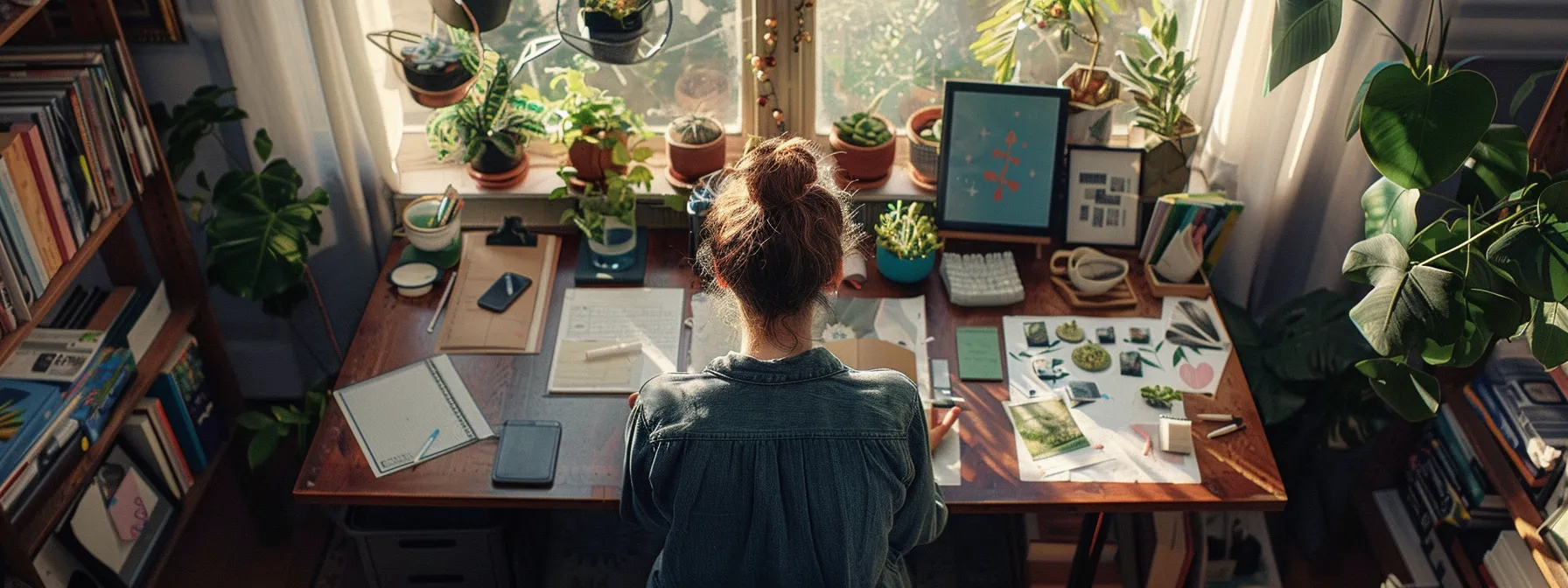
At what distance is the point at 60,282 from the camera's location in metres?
1.88

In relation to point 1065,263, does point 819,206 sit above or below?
above

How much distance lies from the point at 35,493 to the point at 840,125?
1516 mm

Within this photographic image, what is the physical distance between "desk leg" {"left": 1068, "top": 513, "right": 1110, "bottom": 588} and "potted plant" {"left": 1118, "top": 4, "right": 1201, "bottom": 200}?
0.64 meters

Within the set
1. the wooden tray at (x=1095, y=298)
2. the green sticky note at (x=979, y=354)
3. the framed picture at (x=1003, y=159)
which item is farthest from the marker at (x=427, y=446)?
the wooden tray at (x=1095, y=298)

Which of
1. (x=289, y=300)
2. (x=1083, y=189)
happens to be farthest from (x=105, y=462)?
(x=1083, y=189)

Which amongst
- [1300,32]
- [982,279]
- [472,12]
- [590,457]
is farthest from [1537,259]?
[472,12]

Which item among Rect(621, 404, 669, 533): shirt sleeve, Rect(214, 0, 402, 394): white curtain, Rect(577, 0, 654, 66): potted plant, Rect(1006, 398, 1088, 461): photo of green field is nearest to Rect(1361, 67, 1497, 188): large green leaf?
Rect(1006, 398, 1088, 461): photo of green field

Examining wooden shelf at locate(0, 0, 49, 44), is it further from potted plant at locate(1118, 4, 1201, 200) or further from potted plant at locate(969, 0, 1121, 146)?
potted plant at locate(1118, 4, 1201, 200)

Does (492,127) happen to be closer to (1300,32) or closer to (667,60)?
(667,60)

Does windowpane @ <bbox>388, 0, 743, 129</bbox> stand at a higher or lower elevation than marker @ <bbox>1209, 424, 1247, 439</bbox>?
higher

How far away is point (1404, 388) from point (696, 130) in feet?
4.30

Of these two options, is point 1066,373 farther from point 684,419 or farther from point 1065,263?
point 684,419

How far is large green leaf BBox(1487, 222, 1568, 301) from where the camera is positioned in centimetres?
157

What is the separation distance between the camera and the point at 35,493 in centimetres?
189
